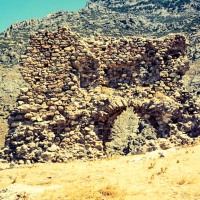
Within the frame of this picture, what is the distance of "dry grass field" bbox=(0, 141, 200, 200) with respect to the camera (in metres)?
6.45

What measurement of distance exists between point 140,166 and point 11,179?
114 inches

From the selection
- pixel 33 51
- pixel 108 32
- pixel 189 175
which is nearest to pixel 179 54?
pixel 33 51

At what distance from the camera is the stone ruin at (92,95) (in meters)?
12.1

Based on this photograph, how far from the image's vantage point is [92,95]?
41.6 feet

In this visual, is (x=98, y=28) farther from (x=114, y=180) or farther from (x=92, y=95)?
(x=114, y=180)

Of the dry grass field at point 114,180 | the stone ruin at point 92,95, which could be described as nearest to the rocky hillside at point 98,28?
the stone ruin at point 92,95

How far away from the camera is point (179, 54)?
1340 centimetres

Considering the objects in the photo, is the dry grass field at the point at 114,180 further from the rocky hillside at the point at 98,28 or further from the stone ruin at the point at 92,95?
the rocky hillside at the point at 98,28

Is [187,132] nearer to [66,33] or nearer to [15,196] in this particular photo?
[66,33]

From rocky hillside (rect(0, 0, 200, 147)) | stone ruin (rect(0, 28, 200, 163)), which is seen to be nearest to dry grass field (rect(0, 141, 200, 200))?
stone ruin (rect(0, 28, 200, 163))

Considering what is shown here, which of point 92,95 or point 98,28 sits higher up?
point 98,28

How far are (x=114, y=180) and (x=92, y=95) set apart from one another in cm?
564

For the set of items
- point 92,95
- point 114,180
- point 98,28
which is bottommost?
point 114,180

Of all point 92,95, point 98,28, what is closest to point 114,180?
point 92,95
